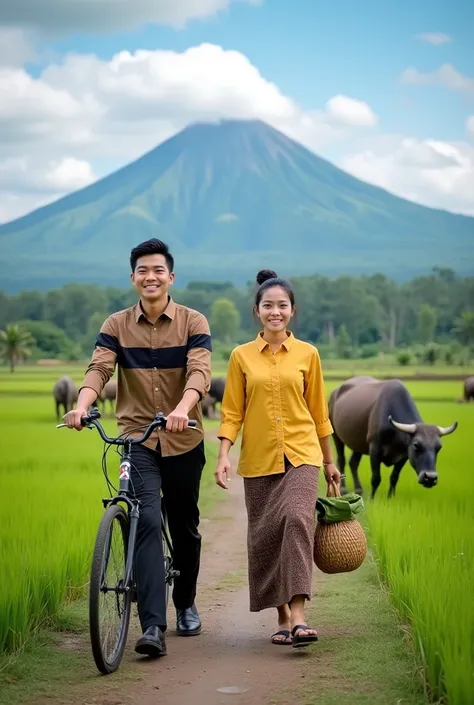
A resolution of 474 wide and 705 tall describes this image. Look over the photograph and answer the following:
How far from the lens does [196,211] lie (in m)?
180

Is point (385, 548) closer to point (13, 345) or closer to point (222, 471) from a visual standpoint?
Answer: point (222, 471)

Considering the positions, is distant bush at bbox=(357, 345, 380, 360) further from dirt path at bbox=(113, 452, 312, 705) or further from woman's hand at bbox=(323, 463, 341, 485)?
woman's hand at bbox=(323, 463, 341, 485)

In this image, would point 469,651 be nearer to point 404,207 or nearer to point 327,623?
point 327,623

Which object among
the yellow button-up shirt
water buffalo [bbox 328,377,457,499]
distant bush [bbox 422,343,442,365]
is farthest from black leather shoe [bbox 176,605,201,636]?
distant bush [bbox 422,343,442,365]

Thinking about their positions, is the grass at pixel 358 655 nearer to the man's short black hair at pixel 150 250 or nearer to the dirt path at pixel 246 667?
the dirt path at pixel 246 667

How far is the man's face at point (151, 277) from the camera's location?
4613 millimetres

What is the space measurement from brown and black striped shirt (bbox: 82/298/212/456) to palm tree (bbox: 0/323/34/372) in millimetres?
25748

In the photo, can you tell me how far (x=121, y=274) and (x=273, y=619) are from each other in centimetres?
13120

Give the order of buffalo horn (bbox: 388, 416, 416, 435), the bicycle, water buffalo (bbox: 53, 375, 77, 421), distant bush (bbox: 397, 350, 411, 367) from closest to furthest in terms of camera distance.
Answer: the bicycle < buffalo horn (bbox: 388, 416, 416, 435) < water buffalo (bbox: 53, 375, 77, 421) < distant bush (bbox: 397, 350, 411, 367)

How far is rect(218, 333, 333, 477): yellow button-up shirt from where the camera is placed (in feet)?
15.2

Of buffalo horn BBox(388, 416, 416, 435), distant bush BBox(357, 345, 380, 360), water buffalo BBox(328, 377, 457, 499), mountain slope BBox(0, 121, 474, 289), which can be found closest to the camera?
water buffalo BBox(328, 377, 457, 499)

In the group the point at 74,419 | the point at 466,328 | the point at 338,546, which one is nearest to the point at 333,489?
the point at 338,546

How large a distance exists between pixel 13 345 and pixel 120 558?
26211 millimetres

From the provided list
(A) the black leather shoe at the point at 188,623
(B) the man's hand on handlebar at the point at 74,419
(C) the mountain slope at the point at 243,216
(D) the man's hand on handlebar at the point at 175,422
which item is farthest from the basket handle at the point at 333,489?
(C) the mountain slope at the point at 243,216
